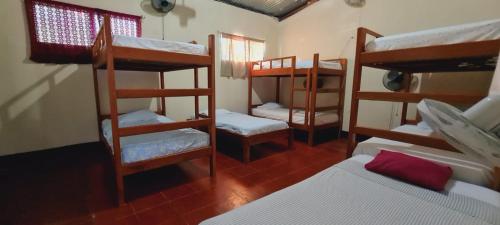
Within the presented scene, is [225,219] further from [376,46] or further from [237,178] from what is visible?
[376,46]

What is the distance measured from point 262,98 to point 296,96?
817mm

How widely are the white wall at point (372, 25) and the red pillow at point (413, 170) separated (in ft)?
7.30

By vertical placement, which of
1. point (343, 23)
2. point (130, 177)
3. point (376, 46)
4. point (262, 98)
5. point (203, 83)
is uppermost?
point (343, 23)

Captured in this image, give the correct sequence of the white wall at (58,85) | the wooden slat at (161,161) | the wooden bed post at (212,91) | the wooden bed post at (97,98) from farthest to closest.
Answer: the wooden bed post at (97,98), the white wall at (58,85), the wooden bed post at (212,91), the wooden slat at (161,161)

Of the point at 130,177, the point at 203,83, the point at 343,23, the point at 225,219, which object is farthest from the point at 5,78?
the point at 343,23

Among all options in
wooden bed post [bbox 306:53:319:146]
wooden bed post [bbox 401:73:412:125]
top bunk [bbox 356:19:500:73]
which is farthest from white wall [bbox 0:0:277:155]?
wooden bed post [bbox 401:73:412:125]

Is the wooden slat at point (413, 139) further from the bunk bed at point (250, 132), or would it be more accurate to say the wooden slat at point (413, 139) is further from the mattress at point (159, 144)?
the mattress at point (159, 144)

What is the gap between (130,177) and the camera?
7.65 ft

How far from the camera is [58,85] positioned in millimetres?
2832

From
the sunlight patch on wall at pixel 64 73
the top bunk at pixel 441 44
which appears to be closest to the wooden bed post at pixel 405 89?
the top bunk at pixel 441 44

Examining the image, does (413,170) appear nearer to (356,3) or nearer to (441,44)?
(441,44)

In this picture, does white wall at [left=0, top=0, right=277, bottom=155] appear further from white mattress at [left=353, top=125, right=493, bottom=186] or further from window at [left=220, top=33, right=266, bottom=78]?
white mattress at [left=353, top=125, right=493, bottom=186]

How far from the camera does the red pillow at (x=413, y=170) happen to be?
1246 mm

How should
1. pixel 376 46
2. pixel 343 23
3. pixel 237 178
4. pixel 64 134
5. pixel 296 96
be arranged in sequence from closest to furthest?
pixel 376 46 → pixel 237 178 → pixel 64 134 → pixel 343 23 → pixel 296 96
